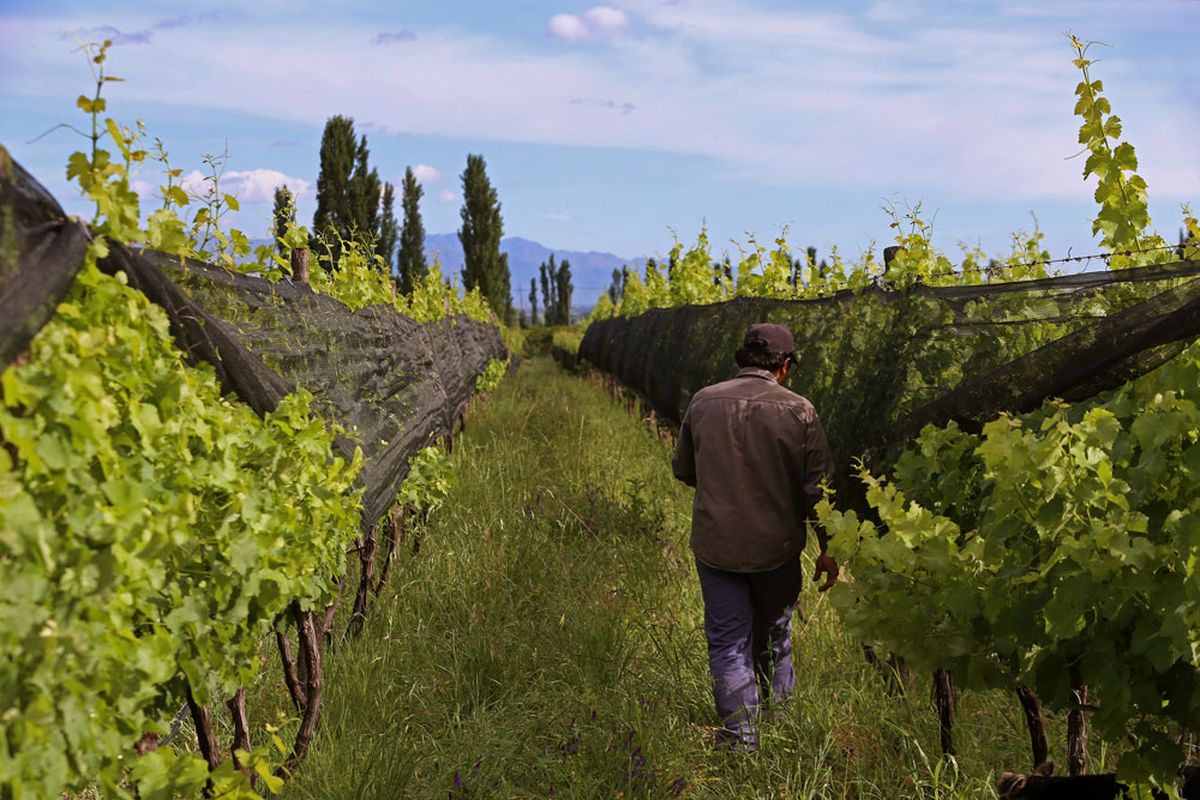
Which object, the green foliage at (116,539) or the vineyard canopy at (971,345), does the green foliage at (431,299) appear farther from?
the green foliage at (116,539)

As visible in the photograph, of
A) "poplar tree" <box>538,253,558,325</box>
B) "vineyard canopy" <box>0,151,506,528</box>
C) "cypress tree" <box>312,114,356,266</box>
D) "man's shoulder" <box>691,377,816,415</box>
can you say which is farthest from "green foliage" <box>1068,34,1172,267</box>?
"poplar tree" <box>538,253,558,325</box>

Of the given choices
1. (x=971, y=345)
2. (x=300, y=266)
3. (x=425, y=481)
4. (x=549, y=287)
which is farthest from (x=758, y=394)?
(x=549, y=287)

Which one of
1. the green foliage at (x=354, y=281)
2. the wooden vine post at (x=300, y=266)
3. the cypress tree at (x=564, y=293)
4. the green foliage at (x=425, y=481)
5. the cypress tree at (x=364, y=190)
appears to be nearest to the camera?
the wooden vine post at (x=300, y=266)

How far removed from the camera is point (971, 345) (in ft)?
13.9

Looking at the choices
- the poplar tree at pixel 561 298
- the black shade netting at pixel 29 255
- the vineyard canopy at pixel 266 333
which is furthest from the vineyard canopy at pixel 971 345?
the poplar tree at pixel 561 298

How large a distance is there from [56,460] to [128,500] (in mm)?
185

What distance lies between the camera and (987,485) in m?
3.14

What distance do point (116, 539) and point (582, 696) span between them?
116 inches

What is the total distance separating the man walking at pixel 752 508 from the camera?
4.20 metres

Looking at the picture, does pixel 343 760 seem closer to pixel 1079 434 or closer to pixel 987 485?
pixel 987 485

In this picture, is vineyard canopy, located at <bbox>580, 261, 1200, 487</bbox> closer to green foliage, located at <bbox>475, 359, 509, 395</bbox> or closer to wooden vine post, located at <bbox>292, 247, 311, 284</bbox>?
wooden vine post, located at <bbox>292, 247, 311, 284</bbox>

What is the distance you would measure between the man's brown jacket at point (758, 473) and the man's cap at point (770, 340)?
0.16 m

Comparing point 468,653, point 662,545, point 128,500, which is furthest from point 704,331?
point 128,500

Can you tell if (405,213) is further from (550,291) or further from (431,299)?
(550,291)
